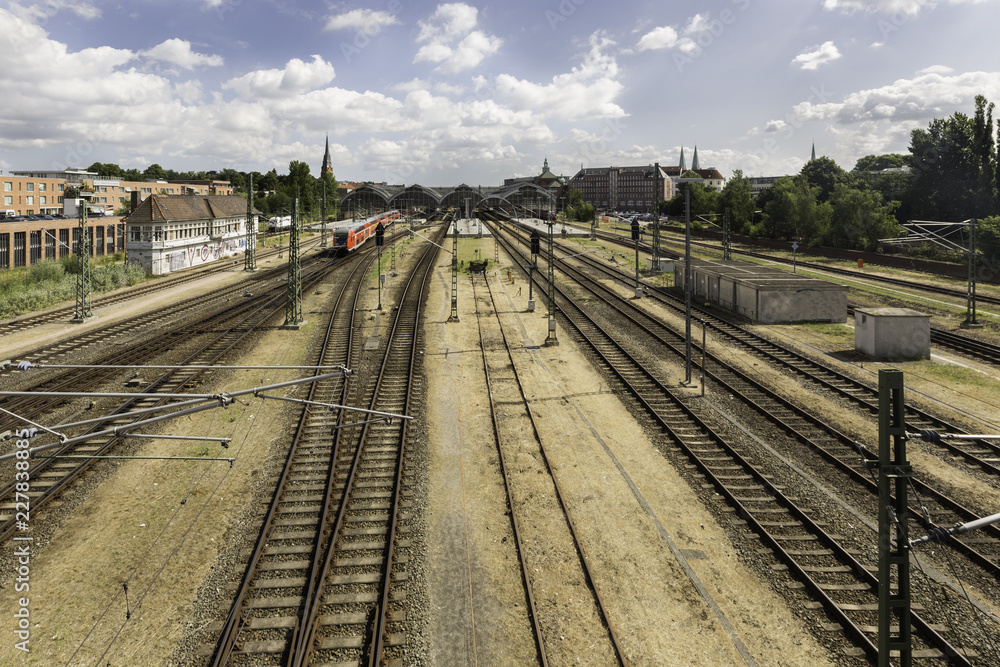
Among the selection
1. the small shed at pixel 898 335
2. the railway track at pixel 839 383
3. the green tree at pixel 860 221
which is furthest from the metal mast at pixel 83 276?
the green tree at pixel 860 221

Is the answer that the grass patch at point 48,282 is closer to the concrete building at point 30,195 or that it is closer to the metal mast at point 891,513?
the concrete building at point 30,195

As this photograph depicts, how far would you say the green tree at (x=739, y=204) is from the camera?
91.8 meters

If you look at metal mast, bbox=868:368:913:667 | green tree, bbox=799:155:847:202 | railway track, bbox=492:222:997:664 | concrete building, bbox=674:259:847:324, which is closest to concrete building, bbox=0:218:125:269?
railway track, bbox=492:222:997:664

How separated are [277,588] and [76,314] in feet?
117

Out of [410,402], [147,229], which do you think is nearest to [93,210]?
[147,229]

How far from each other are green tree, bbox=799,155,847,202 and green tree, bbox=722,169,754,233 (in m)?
13.4

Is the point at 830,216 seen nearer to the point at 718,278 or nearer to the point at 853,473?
the point at 718,278

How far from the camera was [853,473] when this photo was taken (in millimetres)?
17016

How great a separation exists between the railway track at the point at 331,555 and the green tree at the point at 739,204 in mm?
83202

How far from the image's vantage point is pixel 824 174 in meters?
101

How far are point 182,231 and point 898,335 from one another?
6615 centimetres

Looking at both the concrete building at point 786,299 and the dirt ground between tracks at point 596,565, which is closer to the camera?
the dirt ground between tracks at point 596,565

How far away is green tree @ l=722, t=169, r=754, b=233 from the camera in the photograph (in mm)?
91812

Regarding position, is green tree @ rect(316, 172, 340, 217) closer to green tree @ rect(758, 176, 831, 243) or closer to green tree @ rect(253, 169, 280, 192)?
green tree @ rect(253, 169, 280, 192)
